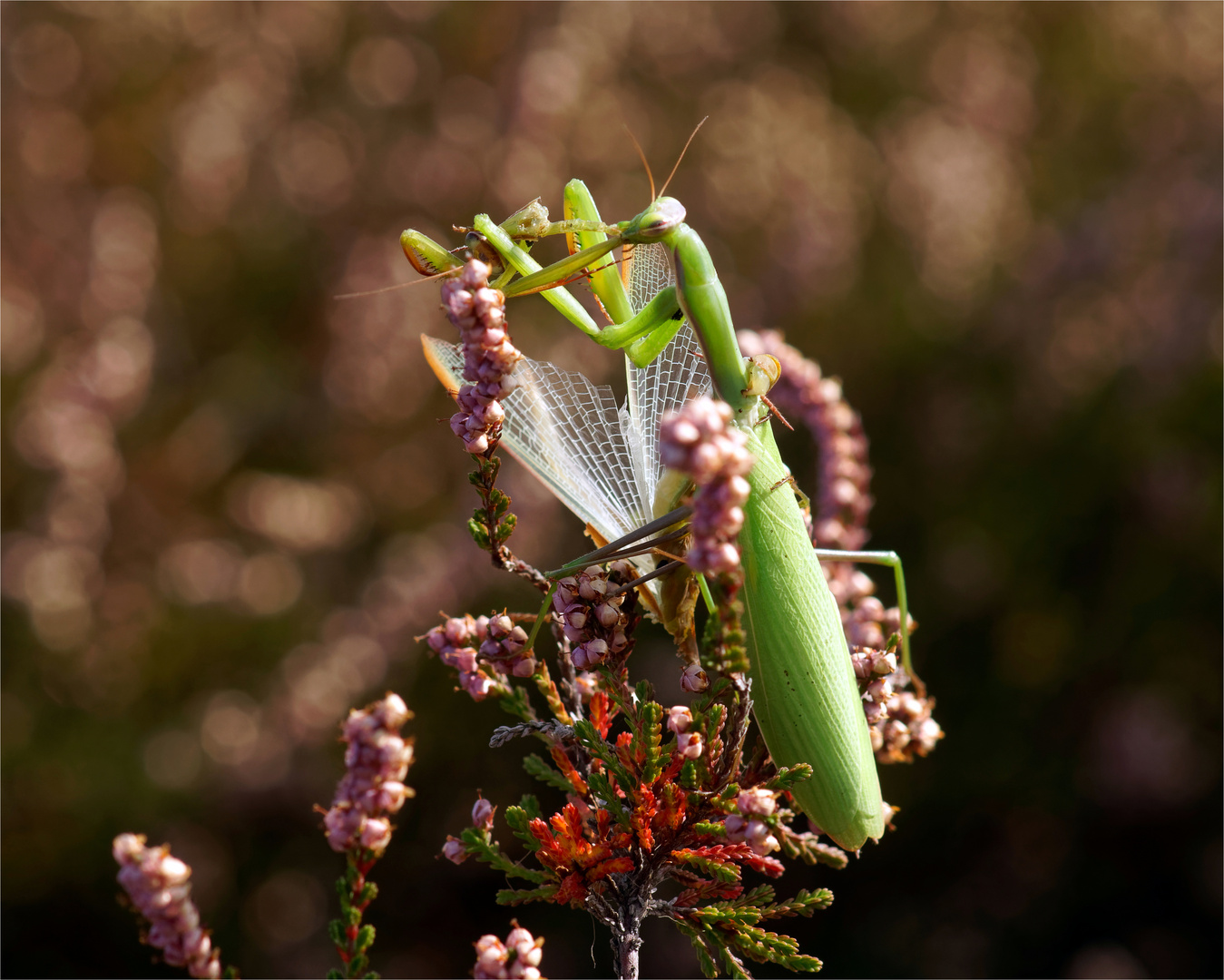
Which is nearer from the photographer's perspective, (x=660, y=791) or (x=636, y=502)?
(x=660, y=791)

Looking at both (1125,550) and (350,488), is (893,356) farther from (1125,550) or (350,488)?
(350,488)

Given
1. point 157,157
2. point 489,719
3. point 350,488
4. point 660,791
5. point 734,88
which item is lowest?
point 489,719

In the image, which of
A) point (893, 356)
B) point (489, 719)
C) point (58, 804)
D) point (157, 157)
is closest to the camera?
point (58, 804)

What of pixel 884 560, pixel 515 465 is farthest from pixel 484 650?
pixel 515 465

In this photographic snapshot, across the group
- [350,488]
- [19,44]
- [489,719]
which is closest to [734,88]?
[350,488]

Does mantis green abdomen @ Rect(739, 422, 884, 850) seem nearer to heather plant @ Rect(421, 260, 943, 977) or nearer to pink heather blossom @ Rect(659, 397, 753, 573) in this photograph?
heather plant @ Rect(421, 260, 943, 977)

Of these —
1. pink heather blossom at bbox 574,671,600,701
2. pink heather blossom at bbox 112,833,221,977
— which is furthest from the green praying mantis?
pink heather blossom at bbox 112,833,221,977

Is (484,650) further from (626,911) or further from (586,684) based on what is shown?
(626,911)

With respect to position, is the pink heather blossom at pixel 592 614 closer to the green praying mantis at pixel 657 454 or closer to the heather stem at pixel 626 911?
the green praying mantis at pixel 657 454
